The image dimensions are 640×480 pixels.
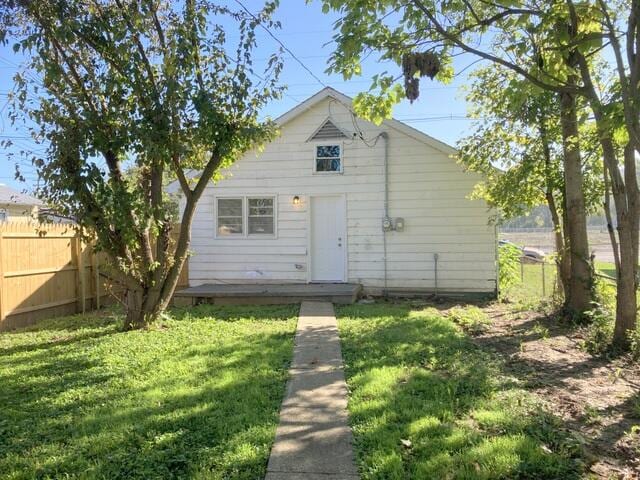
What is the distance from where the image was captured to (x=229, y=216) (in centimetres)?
1188

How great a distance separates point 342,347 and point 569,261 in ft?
14.9

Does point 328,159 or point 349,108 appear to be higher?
point 349,108

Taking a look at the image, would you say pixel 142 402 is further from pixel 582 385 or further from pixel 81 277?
pixel 81 277

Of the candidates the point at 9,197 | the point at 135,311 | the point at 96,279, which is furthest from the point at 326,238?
the point at 9,197

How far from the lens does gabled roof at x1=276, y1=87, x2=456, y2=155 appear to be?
426 inches

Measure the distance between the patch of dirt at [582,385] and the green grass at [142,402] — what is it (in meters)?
2.32

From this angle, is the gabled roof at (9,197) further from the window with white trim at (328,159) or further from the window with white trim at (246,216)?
the window with white trim at (328,159)

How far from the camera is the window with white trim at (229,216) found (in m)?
11.8

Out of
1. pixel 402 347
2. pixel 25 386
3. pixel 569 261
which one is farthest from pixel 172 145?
pixel 569 261

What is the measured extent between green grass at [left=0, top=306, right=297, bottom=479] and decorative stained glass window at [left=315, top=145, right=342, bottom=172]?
5074 mm

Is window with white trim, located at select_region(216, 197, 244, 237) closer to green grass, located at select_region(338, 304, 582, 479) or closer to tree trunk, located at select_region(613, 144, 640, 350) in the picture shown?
green grass, located at select_region(338, 304, 582, 479)

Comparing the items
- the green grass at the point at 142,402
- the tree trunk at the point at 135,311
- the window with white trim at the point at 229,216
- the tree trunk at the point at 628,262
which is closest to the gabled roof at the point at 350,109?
the window with white trim at the point at 229,216

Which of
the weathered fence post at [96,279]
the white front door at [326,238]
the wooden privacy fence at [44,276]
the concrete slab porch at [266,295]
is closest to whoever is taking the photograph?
the wooden privacy fence at [44,276]

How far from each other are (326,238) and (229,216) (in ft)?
8.02
